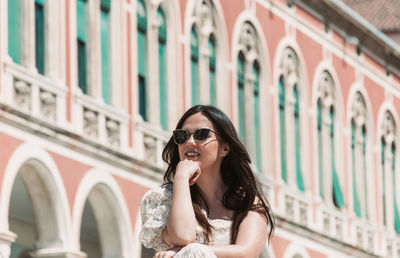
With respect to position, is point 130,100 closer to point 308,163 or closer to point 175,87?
point 175,87

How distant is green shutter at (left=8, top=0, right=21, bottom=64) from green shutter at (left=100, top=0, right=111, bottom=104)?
2.56m

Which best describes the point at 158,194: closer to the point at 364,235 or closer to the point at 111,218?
the point at 111,218

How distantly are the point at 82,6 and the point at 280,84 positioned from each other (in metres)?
7.83

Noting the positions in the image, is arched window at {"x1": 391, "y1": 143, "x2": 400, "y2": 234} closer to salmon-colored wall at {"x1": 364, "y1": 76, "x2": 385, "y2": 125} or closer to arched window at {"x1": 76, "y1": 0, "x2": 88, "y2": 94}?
salmon-colored wall at {"x1": 364, "y1": 76, "x2": 385, "y2": 125}

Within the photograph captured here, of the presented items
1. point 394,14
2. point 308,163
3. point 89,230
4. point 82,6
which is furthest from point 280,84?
point 394,14

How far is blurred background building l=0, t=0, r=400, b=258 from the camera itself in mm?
18281

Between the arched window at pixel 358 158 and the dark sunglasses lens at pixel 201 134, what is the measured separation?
81.7 ft

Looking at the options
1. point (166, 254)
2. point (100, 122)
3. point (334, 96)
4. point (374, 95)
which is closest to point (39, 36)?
point (100, 122)

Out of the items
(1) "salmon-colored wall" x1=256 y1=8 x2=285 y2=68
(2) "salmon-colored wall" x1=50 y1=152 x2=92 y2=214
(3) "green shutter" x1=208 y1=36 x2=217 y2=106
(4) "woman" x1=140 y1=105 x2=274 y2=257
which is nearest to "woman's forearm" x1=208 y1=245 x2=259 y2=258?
(4) "woman" x1=140 y1=105 x2=274 y2=257

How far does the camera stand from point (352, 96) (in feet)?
99.4

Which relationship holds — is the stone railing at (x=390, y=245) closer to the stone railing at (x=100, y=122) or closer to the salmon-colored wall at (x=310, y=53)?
the salmon-colored wall at (x=310, y=53)

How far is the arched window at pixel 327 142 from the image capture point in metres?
28.5

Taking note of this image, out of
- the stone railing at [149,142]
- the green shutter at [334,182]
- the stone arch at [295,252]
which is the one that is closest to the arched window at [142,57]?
the stone railing at [149,142]

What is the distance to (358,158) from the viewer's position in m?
30.5
